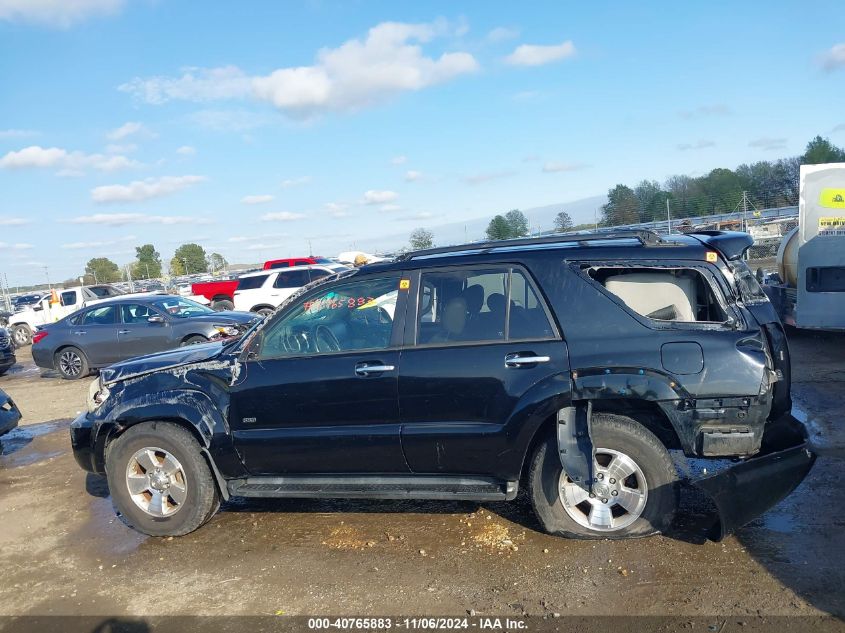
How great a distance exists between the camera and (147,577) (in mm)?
4270

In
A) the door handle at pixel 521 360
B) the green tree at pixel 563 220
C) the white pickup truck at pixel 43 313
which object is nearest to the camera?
the door handle at pixel 521 360

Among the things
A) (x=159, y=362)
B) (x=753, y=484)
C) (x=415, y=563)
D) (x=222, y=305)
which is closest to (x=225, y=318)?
(x=159, y=362)

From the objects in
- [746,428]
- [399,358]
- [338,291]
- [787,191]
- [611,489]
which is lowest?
[611,489]

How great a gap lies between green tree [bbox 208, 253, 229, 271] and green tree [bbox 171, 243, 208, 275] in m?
0.50

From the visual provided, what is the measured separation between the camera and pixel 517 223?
58.9ft

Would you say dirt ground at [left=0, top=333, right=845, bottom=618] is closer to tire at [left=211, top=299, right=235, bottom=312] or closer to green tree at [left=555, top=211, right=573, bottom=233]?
tire at [left=211, top=299, right=235, bottom=312]

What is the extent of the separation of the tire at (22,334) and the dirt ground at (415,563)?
19.4 metres

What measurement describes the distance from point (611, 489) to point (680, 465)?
163 cm

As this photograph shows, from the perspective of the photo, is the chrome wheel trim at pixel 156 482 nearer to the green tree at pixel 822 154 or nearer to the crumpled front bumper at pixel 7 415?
the crumpled front bumper at pixel 7 415

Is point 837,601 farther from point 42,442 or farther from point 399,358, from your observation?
point 42,442

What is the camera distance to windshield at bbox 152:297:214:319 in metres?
11.7

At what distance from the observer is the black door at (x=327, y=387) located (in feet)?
14.1

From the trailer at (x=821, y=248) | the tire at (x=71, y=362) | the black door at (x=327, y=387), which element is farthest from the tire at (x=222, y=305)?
the black door at (x=327, y=387)

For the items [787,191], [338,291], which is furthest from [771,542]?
[787,191]
